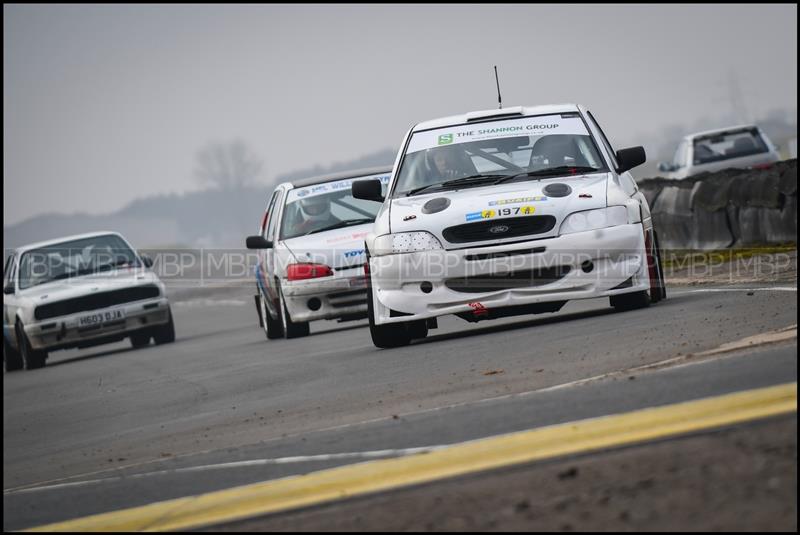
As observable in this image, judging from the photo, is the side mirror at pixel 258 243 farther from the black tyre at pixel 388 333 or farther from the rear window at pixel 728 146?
the rear window at pixel 728 146

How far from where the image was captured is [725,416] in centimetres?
493

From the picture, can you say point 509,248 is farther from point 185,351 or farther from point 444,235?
point 185,351

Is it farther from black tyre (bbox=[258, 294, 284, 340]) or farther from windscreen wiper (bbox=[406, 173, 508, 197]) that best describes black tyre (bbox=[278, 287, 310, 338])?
windscreen wiper (bbox=[406, 173, 508, 197])

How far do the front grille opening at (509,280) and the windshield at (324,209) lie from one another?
4789mm

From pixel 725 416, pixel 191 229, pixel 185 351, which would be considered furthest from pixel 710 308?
pixel 191 229

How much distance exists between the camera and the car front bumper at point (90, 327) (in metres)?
18.6

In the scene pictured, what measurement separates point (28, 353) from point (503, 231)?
10.7 meters

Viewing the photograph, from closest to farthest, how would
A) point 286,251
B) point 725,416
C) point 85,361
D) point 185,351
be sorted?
point 725,416 < point 286,251 < point 185,351 < point 85,361

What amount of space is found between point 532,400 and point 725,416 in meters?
1.66

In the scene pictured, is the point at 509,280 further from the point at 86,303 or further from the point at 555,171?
the point at 86,303

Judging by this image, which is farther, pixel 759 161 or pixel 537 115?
pixel 759 161

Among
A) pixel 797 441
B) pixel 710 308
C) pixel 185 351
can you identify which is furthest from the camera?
pixel 185 351

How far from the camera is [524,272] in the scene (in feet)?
32.9

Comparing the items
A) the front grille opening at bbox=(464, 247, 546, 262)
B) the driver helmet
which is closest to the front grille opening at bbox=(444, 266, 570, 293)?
the front grille opening at bbox=(464, 247, 546, 262)
